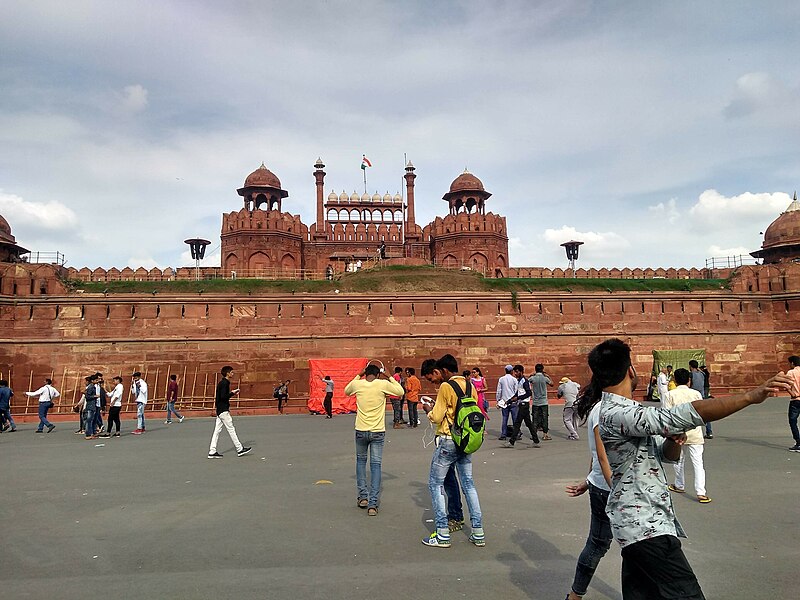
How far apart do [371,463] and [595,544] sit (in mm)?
2775

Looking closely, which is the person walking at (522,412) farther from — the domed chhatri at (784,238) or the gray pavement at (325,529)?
the domed chhatri at (784,238)

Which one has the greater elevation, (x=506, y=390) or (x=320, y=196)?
(x=320, y=196)

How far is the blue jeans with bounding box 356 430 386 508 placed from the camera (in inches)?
212

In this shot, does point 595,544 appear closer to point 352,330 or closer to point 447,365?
point 447,365

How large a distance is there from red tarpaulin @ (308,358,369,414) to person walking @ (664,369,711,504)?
1210 centimetres

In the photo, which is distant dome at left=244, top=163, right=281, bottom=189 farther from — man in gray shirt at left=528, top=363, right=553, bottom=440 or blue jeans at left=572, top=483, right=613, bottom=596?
blue jeans at left=572, top=483, right=613, bottom=596

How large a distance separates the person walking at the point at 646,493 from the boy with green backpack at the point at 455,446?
1.91 m

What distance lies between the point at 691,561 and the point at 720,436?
24.4 feet

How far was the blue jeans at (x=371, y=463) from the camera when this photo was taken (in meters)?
5.39

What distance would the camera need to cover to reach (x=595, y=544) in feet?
10.6

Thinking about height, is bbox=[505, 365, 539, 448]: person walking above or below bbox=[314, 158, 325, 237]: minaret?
below

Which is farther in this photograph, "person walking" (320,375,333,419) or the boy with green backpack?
"person walking" (320,375,333,419)

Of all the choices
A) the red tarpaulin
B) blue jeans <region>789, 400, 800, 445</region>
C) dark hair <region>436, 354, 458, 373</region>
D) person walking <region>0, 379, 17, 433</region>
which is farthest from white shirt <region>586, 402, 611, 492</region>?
the red tarpaulin

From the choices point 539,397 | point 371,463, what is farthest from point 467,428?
point 539,397
